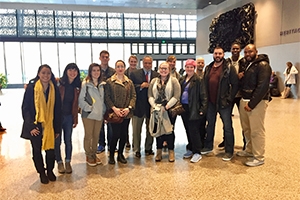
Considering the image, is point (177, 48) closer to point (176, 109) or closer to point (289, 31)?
point (289, 31)

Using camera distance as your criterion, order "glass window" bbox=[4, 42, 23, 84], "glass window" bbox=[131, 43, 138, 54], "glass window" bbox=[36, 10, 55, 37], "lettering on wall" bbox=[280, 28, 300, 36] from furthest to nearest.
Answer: "glass window" bbox=[131, 43, 138, 54]
"glass window" bbox=[4, 42, 23, 84]
"glass window" bbox=[36, 10, 55, 37]
"lettering on wall" bbox=[280, 28, 300, 36]

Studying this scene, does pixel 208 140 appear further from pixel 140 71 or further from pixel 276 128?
pixel 276 128

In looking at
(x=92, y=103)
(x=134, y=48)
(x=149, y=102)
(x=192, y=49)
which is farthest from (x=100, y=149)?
(x=192, y=49)

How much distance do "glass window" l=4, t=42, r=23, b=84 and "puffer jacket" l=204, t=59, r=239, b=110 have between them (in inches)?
810

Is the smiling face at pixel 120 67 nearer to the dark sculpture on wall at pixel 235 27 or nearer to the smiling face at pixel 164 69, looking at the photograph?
the smiling face at pixel 164 69

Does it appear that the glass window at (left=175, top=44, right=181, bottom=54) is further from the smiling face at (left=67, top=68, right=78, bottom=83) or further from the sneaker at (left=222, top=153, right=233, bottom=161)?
the smiling face at (left=67, top=68, right=78, bottom=83)

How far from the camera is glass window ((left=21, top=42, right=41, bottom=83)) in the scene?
2056 cm

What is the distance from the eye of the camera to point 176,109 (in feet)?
11.9

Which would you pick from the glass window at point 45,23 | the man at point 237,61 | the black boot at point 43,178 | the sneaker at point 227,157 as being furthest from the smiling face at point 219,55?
the glass window at point 45,23

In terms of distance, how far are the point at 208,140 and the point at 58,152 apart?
2257 millimetres

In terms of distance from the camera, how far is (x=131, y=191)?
9.30ft

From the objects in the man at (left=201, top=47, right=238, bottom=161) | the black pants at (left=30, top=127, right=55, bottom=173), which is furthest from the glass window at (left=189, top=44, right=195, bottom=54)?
the black pants at (left=30, top=127, right=55, bottom=173)

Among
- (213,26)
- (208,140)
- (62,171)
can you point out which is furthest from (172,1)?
(62,171)

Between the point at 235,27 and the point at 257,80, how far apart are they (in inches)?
437
